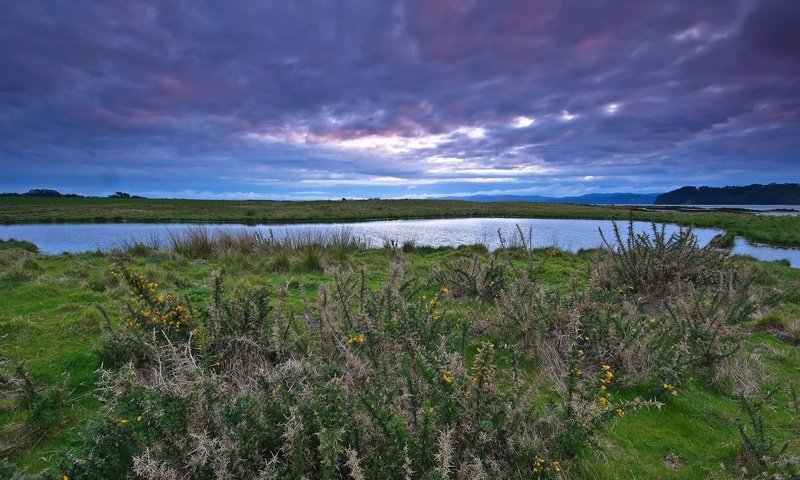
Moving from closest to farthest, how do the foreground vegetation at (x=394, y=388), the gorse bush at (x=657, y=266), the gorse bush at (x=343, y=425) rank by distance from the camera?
the gorse bush at (x=343, y=425) → the foreground vegetation at (x=394, y=388) → the gorse bush at (x=657, y=266)

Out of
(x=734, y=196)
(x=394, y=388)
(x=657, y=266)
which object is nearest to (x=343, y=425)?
(x=394, y=388)

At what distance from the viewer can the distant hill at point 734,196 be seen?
515 feet

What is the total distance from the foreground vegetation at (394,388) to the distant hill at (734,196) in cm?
19600

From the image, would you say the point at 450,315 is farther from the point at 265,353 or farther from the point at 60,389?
the point at 60,389

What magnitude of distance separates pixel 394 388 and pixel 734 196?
22596 cm

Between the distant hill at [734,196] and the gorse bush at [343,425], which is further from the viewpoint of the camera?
the distant hill at [734,196]

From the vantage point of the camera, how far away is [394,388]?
10.1 feet

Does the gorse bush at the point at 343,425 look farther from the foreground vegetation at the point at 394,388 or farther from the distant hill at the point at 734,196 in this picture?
the distant hill at the point at 734,196

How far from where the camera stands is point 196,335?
420 cm

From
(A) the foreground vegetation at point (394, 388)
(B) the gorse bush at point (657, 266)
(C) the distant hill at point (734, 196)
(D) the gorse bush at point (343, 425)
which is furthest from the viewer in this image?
(C) the distant hill at point (734, 196)

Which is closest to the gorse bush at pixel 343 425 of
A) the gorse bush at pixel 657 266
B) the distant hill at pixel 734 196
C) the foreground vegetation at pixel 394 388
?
the foreground vegetation at pixel 394 388

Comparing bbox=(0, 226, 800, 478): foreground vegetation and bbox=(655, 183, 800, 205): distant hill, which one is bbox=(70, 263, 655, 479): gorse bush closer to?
bbox=(0, 226, 800, 478): foreground vegetation

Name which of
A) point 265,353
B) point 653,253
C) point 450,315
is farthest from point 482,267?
point 265,353

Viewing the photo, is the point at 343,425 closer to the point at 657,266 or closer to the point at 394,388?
the point at 394,388
